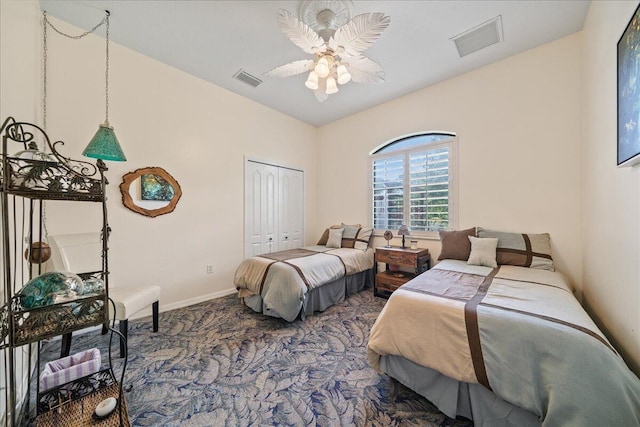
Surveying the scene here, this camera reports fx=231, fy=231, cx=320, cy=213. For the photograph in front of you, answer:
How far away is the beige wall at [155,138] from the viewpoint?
209 cm

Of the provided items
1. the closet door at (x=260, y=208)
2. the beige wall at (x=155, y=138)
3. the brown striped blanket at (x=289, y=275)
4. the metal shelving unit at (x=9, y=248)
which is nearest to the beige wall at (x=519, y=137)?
the brown striped blanket at (x=289, y=275)

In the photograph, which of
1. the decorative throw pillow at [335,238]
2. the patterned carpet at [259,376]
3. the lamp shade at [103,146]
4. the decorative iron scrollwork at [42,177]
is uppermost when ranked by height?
the lamp shade at [103,146]

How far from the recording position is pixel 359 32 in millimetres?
1708

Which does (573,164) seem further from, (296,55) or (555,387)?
(296,55)

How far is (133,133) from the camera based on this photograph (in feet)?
8.73

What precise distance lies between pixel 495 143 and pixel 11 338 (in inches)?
161

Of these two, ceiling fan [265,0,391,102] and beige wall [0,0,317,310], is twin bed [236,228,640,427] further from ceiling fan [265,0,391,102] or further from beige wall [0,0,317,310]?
beige wall [0,0,317,310]

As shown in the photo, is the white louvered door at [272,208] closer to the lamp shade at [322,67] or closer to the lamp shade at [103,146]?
the lamp shade at [103,146]

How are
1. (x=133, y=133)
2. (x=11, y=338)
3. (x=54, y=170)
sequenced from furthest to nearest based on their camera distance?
(x=133, y=133) → (x=54, y=170) → (x=11, y=338)

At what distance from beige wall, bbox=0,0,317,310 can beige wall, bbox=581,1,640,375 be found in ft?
12.1

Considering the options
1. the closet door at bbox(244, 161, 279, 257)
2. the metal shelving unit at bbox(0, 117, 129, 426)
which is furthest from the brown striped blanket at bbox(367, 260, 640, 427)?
the closet door at bbox(244, 161, 279, 257)

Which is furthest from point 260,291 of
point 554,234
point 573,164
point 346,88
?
point 573,164

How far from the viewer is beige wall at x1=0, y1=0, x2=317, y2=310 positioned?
2094 millimetres

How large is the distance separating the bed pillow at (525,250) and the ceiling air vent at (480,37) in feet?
6.83
